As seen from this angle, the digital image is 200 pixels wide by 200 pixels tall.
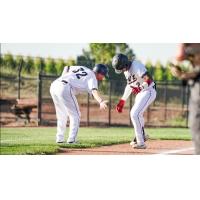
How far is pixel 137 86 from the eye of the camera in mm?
9766

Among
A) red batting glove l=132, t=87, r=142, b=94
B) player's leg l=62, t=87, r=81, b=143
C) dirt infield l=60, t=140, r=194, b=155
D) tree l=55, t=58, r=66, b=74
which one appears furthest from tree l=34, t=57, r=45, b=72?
red batting glove l=132, t=87, r=142, b=94

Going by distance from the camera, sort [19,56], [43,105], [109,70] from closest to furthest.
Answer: [109,70], [19,56], [43,105]

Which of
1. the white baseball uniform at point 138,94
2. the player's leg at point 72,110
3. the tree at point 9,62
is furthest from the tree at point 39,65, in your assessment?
the white baseball uniform at point 138,94

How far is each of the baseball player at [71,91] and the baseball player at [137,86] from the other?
0.46 m

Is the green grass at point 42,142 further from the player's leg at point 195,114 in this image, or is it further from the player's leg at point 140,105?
the player's leg at point 195,114

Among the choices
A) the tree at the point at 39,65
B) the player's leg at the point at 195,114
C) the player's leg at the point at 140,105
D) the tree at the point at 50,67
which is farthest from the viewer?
the tree at the point at 39,65

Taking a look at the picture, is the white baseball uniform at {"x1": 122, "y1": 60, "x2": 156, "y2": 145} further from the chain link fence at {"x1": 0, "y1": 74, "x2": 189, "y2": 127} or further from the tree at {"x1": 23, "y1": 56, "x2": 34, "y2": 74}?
the tree at {"x1": 23, "y1": 56, "x2": 34, "y2": 74}

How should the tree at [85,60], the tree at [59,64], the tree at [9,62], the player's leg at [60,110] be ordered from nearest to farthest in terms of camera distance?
1. the player's leg at [60,110]
2. the tree at [85,60]
3. the tree at [59,64]
4. the tree at [9,62]

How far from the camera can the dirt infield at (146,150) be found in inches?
387

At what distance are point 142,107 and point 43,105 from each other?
6.02 metres
